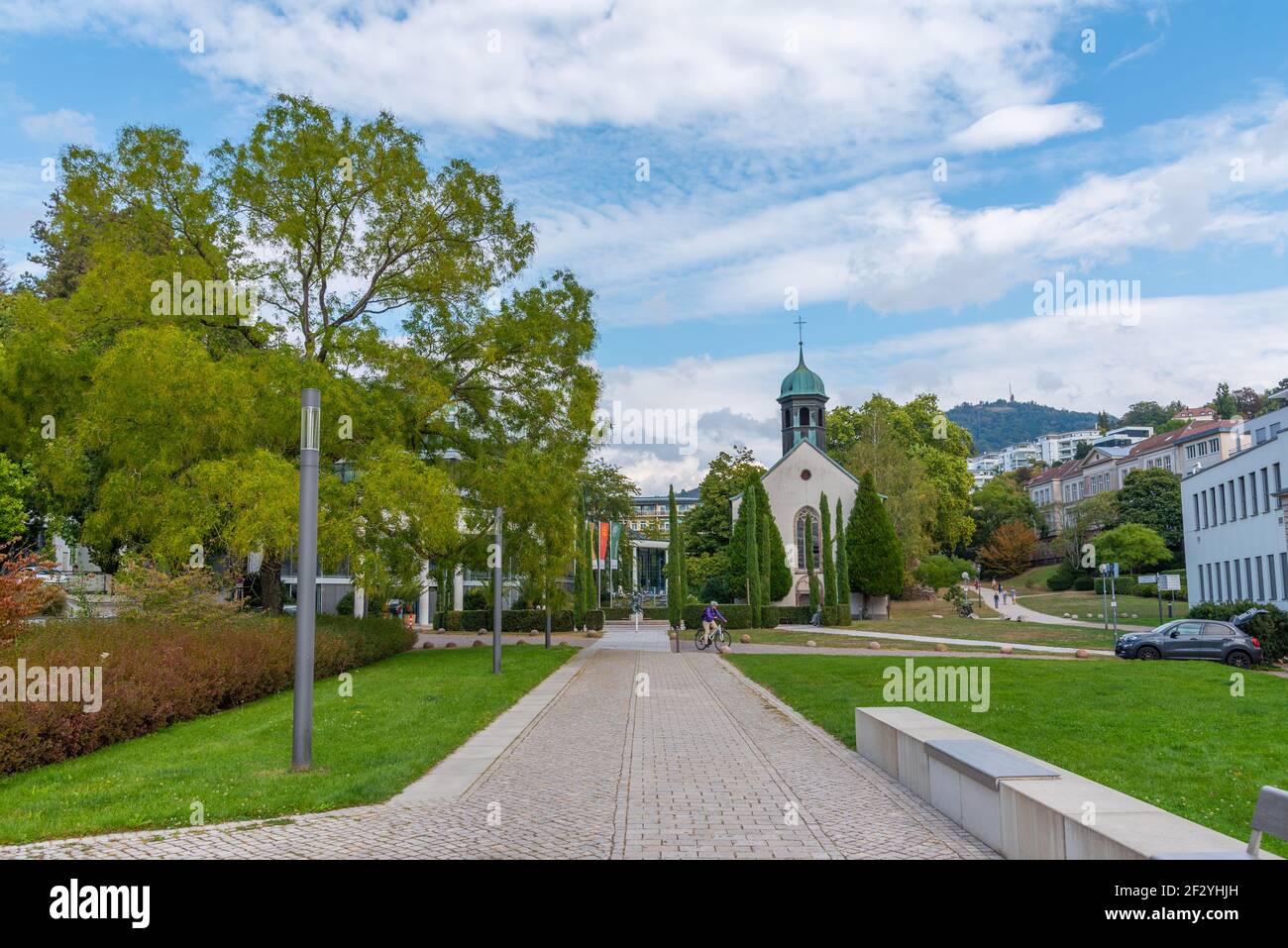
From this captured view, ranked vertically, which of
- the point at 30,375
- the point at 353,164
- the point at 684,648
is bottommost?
the point at 684,648

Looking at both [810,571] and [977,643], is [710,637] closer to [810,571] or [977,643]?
[977,643]

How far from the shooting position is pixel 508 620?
147 feet

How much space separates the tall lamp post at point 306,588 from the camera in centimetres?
984

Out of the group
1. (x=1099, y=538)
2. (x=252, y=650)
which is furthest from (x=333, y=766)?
(x=1099, y=538)

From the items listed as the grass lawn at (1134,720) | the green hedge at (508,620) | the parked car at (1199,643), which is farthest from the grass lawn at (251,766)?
the green hedge at (508,620)

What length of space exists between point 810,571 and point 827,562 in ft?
5.94

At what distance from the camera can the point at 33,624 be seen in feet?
46.4

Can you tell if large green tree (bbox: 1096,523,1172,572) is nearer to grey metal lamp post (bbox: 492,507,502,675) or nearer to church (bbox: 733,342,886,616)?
church (bbox: 733,342,886,616)

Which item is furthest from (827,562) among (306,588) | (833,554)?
(306,588)

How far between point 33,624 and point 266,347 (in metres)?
10.9

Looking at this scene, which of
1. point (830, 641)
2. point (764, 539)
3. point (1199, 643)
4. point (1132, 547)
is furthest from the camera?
point (1132, 547)

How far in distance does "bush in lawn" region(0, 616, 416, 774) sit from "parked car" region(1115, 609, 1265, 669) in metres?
20.9
